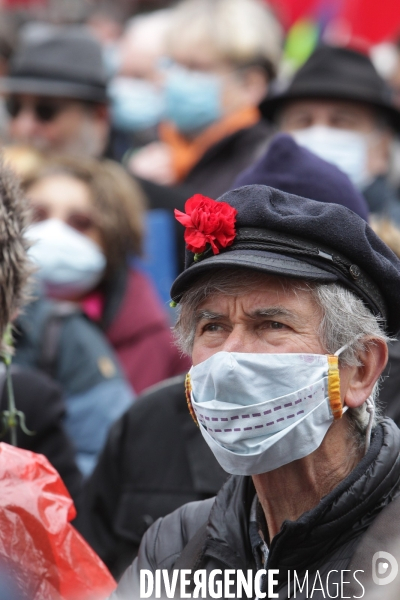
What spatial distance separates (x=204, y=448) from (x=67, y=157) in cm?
252

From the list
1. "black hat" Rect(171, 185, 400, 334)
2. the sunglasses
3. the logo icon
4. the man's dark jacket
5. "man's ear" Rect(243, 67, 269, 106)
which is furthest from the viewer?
"man's ear" Rect(243, 67, 269, 106)

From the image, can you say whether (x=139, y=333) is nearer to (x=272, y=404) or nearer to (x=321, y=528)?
(x=272, y=404)

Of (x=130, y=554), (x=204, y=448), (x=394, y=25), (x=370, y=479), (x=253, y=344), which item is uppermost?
(x=394, y=25)

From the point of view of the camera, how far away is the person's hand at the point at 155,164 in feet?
24.8

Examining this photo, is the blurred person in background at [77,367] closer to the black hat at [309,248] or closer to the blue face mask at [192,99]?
the black hat at [309,248]

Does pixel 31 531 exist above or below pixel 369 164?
below

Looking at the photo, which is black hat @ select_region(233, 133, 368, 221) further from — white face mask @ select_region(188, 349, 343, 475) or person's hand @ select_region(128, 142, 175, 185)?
person's hand @ select_region(128, 142, 175, 185)

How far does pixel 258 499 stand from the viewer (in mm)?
2992

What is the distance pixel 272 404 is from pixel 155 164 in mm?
5092

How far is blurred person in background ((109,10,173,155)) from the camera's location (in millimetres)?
9148

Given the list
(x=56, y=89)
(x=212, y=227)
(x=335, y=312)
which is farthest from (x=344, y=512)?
(x=56, y=89)

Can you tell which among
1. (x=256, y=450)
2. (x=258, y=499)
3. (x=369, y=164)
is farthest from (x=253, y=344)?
(x=369, y=164)

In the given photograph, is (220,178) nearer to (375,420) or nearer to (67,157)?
(67,157)

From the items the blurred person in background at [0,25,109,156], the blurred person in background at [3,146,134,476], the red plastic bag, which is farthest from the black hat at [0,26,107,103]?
the red plastic bag
